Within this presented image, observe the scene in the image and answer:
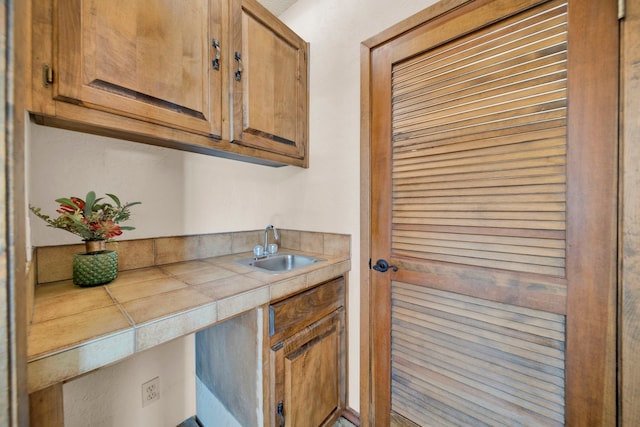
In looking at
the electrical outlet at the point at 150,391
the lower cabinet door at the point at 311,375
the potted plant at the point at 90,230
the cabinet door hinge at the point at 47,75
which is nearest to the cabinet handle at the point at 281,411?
the lower cabinet door at the point at 311,375

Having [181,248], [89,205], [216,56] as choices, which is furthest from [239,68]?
[181,248]

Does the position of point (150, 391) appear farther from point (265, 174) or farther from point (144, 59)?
point (144, 59)

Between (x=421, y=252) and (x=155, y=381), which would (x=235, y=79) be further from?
(x=155, y=381)

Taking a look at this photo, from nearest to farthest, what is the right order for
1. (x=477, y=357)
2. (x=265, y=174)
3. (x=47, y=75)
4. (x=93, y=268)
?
(x=47, y=75) < (x=93, y=268) < (x=477, y=357) < (x=265, y=174)

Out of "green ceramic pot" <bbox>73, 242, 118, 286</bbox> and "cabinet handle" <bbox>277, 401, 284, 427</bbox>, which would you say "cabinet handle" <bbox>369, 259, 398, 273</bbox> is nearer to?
"cabinet handle" <bbox>277, 401, 284, 427</bbox>

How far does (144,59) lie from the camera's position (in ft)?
2.88

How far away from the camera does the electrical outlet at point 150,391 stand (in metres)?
1.14

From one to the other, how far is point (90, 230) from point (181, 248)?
42 centimetres

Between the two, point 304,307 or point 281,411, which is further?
point 304,307

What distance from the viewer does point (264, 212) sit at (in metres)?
1.69

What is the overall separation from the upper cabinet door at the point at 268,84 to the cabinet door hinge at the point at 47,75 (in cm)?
59

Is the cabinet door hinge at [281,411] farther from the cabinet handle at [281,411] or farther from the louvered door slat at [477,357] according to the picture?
the louvered door slat at [477,357]

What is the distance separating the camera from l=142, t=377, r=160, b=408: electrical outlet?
3.76 ft

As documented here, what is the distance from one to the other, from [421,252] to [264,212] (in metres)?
1.06
